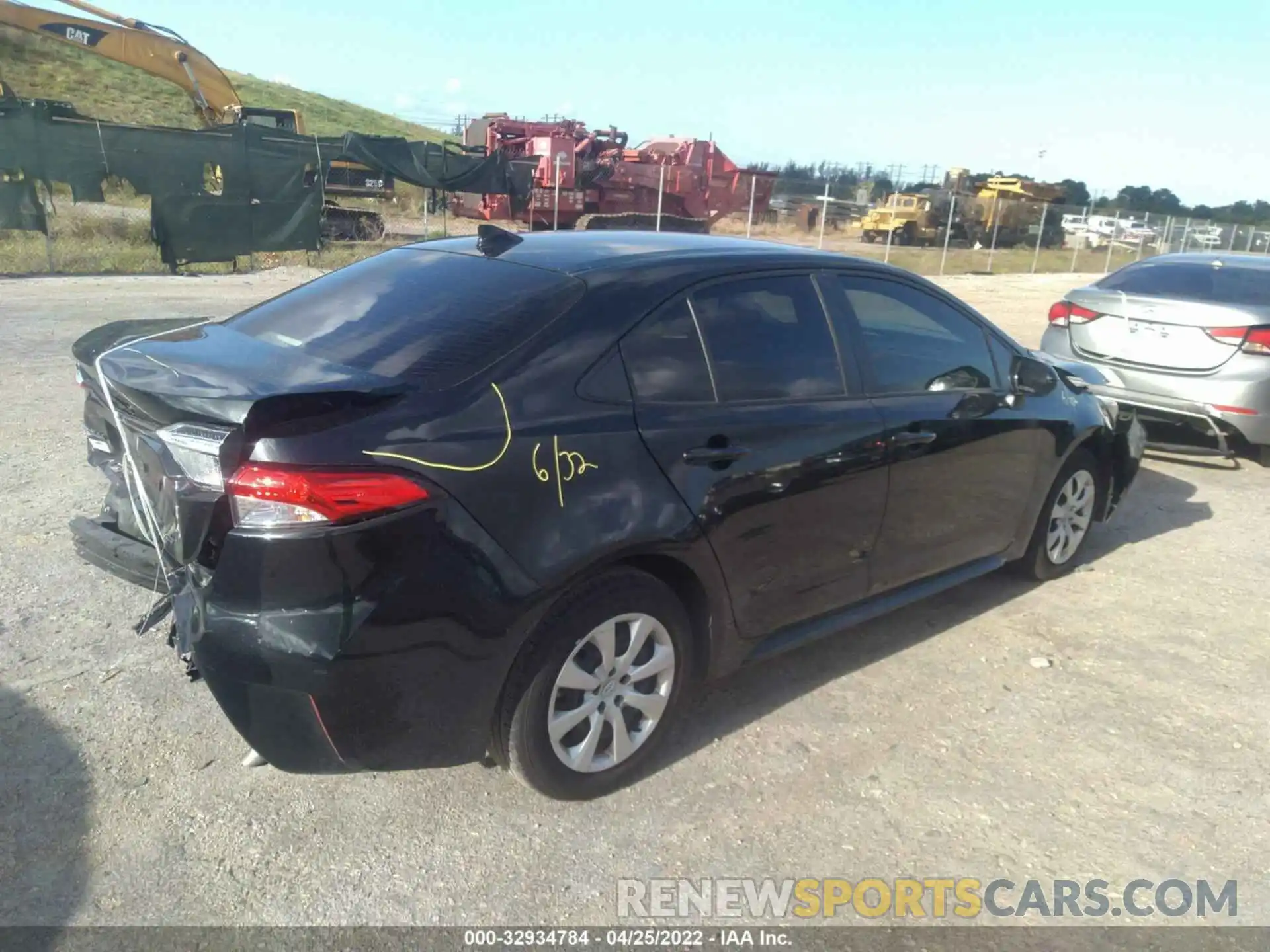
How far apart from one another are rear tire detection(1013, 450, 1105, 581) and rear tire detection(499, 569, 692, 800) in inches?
96.6

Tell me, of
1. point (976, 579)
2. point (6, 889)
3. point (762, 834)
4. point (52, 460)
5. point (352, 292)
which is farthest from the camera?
point (52, 460)

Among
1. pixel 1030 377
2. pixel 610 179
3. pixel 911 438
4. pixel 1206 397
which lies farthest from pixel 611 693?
pixel 610 179

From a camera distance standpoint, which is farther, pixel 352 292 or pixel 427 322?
pixel 352 292

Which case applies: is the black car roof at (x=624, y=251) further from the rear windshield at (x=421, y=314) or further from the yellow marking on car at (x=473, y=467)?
the yellow marking on car at (x=473, y=467)

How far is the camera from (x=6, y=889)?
8.74ft

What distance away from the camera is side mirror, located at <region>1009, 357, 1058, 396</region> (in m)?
4.60

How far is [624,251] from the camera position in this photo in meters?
3.60

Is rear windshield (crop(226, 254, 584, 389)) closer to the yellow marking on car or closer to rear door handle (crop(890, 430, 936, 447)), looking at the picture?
the yellow marking on car

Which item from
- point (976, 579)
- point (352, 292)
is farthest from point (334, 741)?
point (976, 579)

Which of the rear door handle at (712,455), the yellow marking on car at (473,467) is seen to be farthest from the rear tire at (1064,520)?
the yellow marking on car at (473,467)

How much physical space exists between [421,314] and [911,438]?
6.36ft

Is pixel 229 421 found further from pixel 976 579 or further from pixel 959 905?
pixel 976 579

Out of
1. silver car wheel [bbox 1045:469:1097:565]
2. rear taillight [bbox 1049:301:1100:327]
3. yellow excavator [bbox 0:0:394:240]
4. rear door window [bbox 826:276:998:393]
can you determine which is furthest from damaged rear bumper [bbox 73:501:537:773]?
yellow excavator [bbox 0:0:394:240]

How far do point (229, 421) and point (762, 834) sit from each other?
1.96 meters
